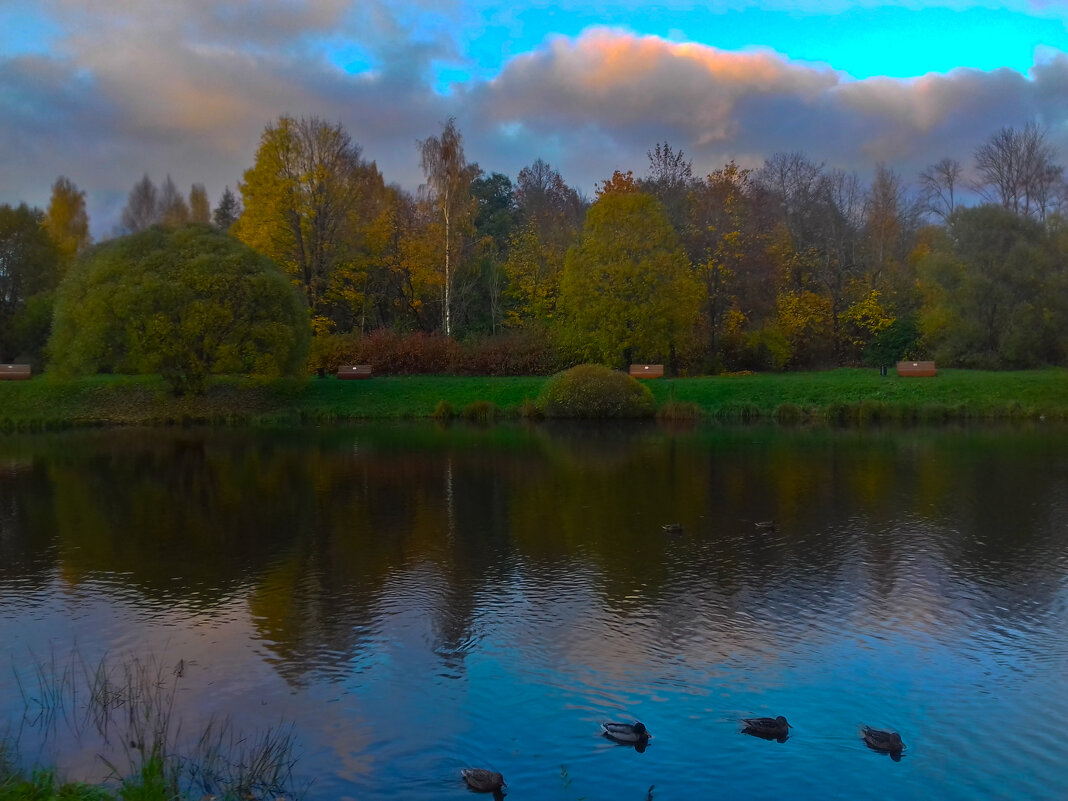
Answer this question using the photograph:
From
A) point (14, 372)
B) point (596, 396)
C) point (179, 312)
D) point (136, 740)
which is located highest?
point (179, 312)

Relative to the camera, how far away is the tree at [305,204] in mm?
49906

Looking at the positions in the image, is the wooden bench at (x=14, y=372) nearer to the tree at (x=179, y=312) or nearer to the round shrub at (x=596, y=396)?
the tree at (x=179, y=312)

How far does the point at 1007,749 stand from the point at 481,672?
530 centimetres

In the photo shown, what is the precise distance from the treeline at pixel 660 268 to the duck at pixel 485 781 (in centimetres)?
4114

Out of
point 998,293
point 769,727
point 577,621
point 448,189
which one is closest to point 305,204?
point 448,189

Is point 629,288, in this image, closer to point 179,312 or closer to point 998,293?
point 998,293

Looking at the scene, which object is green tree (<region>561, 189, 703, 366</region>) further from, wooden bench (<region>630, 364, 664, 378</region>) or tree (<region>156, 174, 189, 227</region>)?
tree (<region>156, 174, 189, 227</region>)

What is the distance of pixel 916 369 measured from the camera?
A: 44.5m

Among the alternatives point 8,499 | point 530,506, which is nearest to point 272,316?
point 8,499

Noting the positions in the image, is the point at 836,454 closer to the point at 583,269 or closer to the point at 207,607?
the point at 207,607

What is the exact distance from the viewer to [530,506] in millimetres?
20422

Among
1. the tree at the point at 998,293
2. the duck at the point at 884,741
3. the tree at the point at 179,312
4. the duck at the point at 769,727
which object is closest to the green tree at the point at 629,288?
the tree at the point at 998,293

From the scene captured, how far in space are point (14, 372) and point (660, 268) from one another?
3309 cm

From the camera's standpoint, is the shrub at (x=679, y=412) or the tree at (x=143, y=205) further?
the tree at (x=143, y=205)
